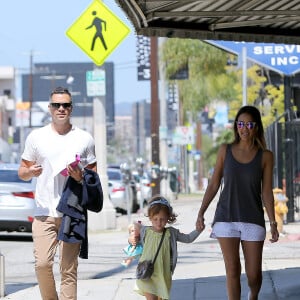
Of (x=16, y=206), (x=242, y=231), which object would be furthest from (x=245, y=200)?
(x=16, y=206)

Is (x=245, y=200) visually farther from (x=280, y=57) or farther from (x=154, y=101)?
(x=154, y=101)

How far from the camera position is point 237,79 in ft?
159

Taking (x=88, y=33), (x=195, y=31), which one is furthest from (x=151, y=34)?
(x=88, y=33)

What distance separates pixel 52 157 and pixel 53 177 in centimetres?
16

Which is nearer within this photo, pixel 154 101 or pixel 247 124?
pixel 247 124

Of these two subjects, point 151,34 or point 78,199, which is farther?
point 151,34

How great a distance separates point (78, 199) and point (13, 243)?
1155 centimetres

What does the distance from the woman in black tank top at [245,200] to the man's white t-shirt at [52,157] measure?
3.74ft

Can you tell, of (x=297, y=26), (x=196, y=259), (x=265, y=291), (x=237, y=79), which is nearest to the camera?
(x=265, y=291)

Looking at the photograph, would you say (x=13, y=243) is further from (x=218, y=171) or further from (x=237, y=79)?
(x=237, y=79)

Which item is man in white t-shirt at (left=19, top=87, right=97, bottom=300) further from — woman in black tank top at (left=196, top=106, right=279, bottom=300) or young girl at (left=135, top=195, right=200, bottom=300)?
woman in black tank top at (left=196, top=106, right=279, bottom=300)

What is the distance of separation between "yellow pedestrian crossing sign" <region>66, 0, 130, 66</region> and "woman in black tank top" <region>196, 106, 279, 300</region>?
11.2 m

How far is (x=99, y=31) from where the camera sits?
19594 mm

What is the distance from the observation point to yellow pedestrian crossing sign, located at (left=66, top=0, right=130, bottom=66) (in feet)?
63.5
